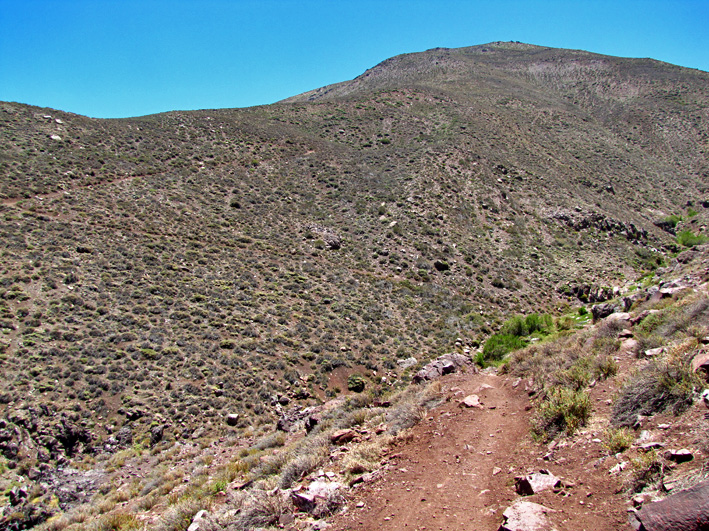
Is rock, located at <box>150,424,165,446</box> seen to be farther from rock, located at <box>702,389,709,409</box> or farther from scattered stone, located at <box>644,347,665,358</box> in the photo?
rock, located at <box>702,389,709,409</box>

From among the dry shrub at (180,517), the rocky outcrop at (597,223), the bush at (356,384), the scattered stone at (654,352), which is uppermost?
the rocky outcrop at (597,223)

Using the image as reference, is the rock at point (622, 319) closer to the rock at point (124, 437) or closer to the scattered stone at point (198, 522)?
the scattered stone at point (198, 522)

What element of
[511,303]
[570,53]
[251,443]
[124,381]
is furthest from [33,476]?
[570,53]

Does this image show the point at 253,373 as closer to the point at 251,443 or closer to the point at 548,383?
the point at 251,443

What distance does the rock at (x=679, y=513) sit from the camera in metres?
3.59

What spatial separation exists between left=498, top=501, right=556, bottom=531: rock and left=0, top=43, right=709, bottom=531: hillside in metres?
10.7

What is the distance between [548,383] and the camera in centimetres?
870

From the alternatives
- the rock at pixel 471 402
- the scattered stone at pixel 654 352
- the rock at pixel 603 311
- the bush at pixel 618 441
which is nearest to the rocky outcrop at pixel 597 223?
the rock at pixel 603 311

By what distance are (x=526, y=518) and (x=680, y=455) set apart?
1929 mm

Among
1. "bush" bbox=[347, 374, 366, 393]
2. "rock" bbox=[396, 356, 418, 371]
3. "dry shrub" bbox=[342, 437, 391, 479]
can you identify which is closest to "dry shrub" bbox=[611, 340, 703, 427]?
"dry shrub" bbox=[342, 437, 391, 479]

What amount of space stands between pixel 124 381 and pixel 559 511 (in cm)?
1535

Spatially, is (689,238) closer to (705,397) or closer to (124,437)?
(705,397)

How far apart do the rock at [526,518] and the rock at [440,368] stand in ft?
25.9

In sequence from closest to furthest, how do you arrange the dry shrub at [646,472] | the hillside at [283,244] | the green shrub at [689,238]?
1. the dry shrub at [646,472]
2. the hillside at [283,244]
3. the green shrub at [689,238]
